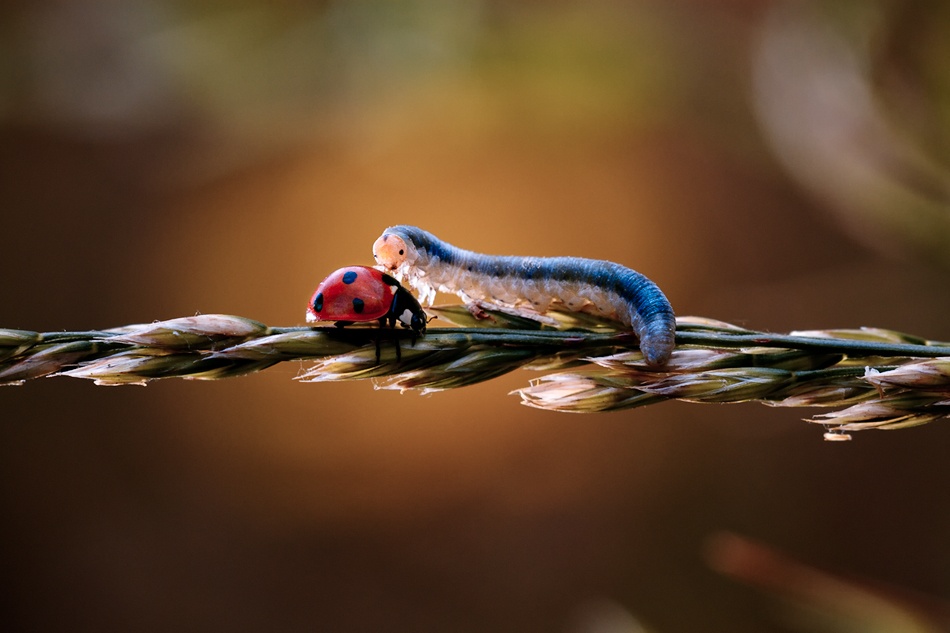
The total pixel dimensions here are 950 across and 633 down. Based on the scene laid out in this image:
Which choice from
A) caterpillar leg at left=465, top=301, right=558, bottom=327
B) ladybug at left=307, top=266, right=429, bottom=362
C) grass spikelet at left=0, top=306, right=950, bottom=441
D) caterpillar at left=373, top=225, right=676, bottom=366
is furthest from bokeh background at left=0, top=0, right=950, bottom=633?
grass spikelet at left=0, top=306, right=950, bottom=441

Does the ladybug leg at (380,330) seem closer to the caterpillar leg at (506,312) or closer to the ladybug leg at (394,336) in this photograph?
the ladybug leg at (394,336)

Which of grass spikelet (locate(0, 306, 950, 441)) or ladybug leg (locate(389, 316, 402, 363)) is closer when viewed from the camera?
grass spikelet (locate(0, 306, 950, 441))

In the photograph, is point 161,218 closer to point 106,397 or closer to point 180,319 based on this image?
point 106,397

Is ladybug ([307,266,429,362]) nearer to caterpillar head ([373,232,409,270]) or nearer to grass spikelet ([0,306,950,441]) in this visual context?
grass spikelet ([0,306,950,441])

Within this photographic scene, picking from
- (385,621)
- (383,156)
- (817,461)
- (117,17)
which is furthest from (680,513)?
(117,17)

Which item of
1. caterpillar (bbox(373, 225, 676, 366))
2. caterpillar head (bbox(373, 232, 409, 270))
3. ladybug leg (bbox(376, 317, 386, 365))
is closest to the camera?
ladybug leg (bbox(376, 317, 386, 365))

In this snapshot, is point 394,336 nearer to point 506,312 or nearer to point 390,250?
point 506,312

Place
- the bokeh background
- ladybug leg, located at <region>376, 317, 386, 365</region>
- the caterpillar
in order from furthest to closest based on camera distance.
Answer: the bokeh background
the caterpillar
ladybug leg, located at <region>376, 317, 386, 365</region>

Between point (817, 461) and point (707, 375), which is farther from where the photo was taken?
point (817, 461)

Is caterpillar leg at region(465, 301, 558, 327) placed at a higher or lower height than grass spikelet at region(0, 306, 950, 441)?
higher
